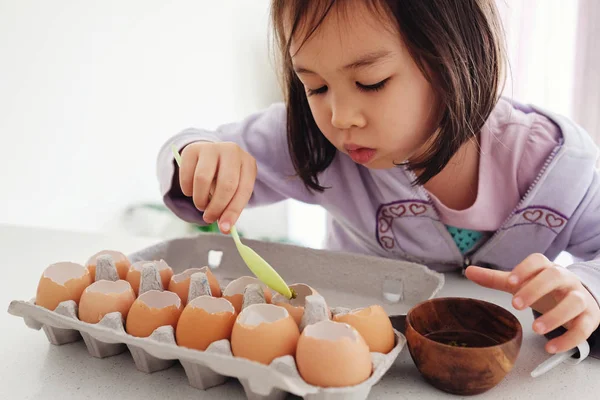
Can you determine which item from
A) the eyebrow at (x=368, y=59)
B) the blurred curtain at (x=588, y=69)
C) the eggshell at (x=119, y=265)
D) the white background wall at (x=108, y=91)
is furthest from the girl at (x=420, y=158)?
the blurred curtain at (x=588, y=69)

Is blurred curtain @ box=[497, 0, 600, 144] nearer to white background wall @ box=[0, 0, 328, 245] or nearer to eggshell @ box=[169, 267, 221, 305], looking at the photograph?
white background wall @ box=[0, 0, 328, 245]

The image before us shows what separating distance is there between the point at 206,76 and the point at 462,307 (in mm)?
1813

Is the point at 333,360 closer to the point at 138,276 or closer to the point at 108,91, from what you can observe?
the point at 138,276

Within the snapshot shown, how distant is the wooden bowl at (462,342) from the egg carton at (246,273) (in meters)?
0.03

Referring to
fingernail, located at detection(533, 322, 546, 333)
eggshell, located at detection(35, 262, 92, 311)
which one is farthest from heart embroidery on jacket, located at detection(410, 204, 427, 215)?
eggshell, located at detection(35, 262, 92, 311)

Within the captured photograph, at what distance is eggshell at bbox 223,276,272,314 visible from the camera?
1.89 ft

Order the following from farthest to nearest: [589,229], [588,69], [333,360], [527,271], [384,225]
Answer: [588,69], [384,225], [589,229], [527,271], [333,360]

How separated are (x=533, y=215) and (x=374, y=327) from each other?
0.42 meters

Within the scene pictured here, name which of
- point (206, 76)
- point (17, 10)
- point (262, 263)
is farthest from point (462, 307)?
point (206, 76)

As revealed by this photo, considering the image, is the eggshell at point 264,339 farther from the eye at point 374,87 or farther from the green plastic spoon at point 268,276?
the eye at point 374,87

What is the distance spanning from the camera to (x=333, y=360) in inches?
17.2

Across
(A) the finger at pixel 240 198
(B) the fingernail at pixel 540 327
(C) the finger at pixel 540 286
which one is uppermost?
(A) the finger at pixel 240 198

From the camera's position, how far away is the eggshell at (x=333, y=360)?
1.44 feet

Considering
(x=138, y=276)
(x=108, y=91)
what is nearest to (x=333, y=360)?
(x=138, y=276)
